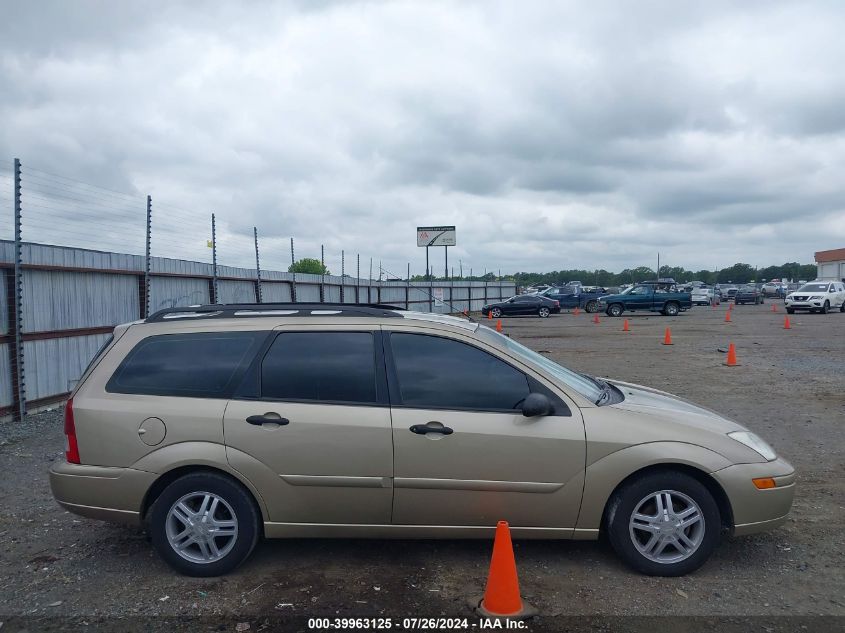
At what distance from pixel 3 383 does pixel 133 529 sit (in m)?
4.40

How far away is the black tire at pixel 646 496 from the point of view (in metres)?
4.16

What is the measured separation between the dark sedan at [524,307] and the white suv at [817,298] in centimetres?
1214

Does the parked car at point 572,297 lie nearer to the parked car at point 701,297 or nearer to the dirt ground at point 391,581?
the parked car at point 701,297

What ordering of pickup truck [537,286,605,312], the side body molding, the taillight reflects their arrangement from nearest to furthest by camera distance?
the side body molding → the taillight → pickup truck [537,286,605,312]

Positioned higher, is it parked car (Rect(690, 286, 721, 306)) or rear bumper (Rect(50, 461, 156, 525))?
parked car (Rect(690, 286, 721, 306))

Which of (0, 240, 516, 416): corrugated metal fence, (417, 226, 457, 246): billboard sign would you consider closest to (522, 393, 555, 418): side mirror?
(0, 240, 516, 416): corrugated metal fence

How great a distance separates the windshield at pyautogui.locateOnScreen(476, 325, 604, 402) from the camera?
4.50 meters

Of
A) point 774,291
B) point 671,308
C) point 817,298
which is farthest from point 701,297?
point 774,291

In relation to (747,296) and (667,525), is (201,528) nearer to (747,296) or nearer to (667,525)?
(667,525)

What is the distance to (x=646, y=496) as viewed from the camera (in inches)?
164

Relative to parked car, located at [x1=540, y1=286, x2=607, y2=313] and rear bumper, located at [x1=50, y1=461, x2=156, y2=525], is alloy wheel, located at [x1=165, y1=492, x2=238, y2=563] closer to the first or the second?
rear bumper, located at [x1=50, y1=461, x2=156, y2=525]

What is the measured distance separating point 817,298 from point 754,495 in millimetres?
35615

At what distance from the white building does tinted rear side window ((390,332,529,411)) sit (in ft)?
268

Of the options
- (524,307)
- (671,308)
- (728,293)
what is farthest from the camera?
(728,293)
